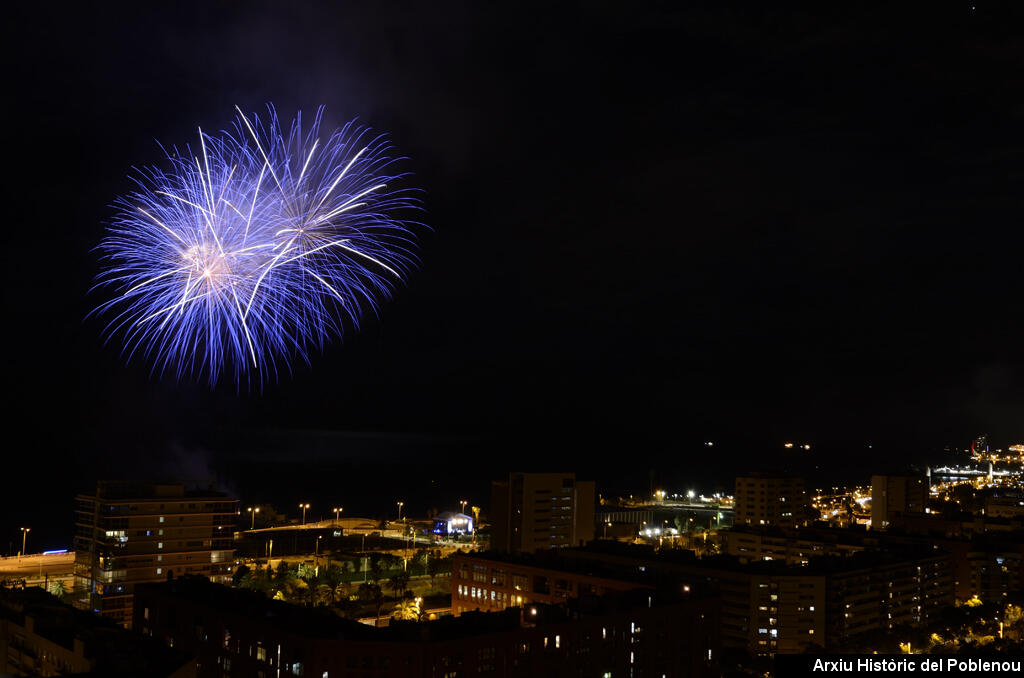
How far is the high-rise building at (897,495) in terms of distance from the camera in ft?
167

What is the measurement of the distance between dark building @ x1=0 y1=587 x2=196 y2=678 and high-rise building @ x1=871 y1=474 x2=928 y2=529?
155 ft

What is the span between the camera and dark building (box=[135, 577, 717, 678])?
13133 millimetres

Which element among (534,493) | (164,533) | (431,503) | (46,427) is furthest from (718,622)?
(46,427)

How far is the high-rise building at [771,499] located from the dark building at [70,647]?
39065 millimetres

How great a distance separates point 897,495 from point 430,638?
4479 cm

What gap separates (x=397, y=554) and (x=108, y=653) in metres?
25.7

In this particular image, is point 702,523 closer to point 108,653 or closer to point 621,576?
point 621,576

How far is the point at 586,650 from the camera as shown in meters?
14.9

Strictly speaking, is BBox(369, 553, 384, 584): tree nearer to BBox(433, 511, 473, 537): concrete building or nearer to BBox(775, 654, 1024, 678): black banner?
BBox(433, 511, 473, 537): concrete building

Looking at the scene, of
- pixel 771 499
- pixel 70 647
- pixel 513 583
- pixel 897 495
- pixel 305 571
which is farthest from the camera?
pixel 897 495

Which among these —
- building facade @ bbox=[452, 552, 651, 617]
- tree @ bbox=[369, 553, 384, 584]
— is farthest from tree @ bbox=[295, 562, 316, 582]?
building facade @ bbox=[452, 552, 651, 617]

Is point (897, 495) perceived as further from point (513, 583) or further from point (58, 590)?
point (58, 590)

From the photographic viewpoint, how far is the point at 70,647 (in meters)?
10.9

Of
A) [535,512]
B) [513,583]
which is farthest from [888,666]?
[535,512]
